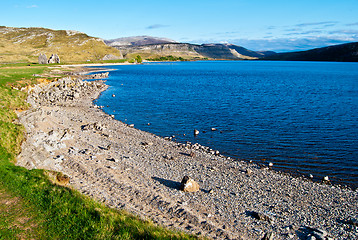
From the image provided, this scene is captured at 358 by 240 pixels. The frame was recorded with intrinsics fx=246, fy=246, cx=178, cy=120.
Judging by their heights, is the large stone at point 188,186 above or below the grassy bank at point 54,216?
below

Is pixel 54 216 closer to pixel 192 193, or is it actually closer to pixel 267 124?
pixel 192 193

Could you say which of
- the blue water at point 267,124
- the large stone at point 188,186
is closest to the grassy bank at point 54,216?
the large stone at point 188,186

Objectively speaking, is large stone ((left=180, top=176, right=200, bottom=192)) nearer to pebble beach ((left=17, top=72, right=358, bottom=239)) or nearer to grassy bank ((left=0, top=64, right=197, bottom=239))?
pebble beach ((left=17, top=72, right=358, bottom=239))

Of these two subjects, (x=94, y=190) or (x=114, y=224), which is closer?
(x=114, y=224)

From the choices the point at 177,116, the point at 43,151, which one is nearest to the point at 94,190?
the point at 43,151

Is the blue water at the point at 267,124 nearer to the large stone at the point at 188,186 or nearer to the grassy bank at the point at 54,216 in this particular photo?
the large stone at the point at 188,186

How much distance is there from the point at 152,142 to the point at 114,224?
61.4 ft

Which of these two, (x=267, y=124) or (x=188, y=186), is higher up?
(x=267, y=124)

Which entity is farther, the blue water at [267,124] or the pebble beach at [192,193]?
the blue water at [267,124]

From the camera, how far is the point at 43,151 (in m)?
24.5

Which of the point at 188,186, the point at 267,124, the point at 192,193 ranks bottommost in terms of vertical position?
the point at 192,193

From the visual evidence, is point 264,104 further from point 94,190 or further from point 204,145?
point 94,190

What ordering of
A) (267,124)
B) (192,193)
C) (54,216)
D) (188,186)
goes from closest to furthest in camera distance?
1. (54,216)
2. (192,193)
3. (188,186)
4. (267,124)

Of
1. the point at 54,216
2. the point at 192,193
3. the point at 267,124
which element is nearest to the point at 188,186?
the point at 192,193
